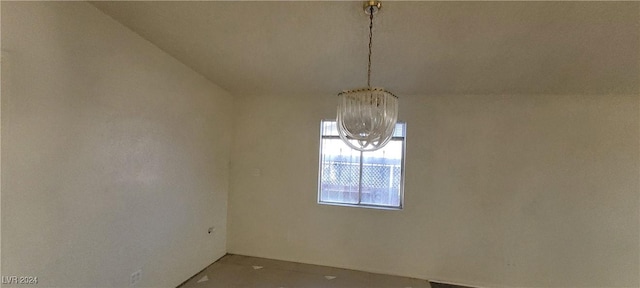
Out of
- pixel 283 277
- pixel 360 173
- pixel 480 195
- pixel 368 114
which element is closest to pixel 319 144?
pixel 360 173

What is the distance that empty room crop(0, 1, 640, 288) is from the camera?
1.78 m

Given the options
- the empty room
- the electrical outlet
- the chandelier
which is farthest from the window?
the electrical outlet

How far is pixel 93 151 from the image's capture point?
6.73 ft

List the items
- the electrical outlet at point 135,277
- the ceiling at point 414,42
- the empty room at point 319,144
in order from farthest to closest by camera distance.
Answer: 1. the electrical outlet at point 135,277
2. the ceiling at point 414,42
3. the empty room at point 319,144

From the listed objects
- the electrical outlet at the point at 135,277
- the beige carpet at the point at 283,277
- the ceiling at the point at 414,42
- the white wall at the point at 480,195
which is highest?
the ceiling at the point at 414,42

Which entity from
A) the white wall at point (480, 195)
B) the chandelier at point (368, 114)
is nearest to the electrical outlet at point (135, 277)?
the white wall at point (480, 195)

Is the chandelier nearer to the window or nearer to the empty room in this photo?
the empty room

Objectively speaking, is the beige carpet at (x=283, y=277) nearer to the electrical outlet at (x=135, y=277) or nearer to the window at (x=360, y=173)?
the electrical outlet at (x=135, y=277)

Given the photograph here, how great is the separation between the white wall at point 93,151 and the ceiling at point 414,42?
32cm

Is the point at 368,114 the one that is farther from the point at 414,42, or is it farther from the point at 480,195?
the point at 480,195

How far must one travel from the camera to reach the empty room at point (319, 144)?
178 centimetres

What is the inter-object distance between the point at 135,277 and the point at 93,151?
3.89ft

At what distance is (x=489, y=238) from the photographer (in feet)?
11.0

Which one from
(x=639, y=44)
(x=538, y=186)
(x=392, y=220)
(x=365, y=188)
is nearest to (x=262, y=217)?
(x=365, y=188)
